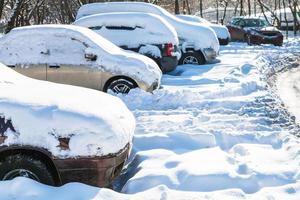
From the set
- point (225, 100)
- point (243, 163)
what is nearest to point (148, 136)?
point (243, 163)

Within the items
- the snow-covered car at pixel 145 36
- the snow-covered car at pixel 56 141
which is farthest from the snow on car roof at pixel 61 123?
the snow-covered car at pixel 145 36

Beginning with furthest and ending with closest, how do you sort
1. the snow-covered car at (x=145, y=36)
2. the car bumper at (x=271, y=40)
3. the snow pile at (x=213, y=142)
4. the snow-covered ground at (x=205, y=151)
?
the car bumper at (x=271, y=40), the snow-covered car at (x=145, y=36), the snow pile at (x=213, y=142), the snow-covered ground at (x=205, y=151)

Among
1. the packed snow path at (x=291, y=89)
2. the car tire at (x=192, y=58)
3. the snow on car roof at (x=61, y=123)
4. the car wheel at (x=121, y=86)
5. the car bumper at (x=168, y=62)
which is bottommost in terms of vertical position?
the packed snow path at (x=291, y=89)

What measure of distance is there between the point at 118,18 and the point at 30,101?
929 cm

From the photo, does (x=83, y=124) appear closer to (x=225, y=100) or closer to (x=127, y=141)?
(x=127, y=141)

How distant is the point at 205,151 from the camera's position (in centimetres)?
711

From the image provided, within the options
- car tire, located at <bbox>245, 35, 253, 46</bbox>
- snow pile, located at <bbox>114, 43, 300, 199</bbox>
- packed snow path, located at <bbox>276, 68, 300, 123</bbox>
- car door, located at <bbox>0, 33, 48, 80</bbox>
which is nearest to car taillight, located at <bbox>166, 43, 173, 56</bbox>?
snow pile, located at <bbox>114, 43, 300, 199</bbox>

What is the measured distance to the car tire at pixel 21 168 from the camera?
211 inches

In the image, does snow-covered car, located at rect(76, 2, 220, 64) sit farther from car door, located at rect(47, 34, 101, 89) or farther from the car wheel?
car door, located at rect(47, 34, 101, 89)

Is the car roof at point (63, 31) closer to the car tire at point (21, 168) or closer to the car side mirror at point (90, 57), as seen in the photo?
the car side mirror at point (90, 57)

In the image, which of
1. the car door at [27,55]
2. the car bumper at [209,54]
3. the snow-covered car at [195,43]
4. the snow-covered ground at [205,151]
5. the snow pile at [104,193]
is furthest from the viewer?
the car bumper at [209,54]

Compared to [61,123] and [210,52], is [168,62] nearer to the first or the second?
[210,52]

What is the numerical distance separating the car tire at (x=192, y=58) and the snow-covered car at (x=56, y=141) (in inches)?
443

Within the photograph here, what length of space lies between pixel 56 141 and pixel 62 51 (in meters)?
5.96
